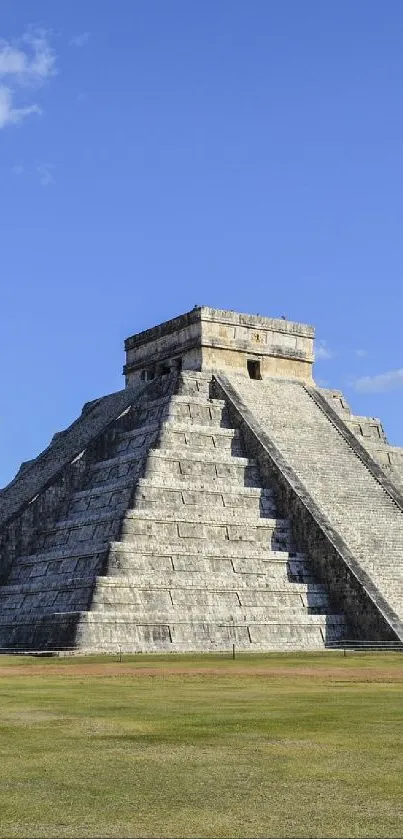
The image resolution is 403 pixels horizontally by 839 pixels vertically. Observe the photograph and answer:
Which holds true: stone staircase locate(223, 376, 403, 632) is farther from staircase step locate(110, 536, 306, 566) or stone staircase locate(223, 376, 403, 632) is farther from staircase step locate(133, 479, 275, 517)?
staircase step locate(110, 536, 306, 566)

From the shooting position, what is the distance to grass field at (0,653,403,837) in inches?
338

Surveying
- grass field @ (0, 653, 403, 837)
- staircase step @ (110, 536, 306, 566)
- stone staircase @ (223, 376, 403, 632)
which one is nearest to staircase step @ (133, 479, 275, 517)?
staircase step @ (110, 536, 306, 566)

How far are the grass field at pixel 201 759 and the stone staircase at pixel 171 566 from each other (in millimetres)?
11415

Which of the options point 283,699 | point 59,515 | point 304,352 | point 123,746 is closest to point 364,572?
point 59,515

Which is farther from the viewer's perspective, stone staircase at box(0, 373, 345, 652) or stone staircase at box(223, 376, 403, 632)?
stone staircase at box(223, 376, 403, 632)

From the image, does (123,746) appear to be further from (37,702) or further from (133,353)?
(133,353)

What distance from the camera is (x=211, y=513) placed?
121 feet

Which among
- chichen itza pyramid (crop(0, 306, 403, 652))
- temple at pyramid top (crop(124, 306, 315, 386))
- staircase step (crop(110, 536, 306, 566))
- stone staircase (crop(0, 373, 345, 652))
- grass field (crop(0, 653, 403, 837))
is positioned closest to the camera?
grass field (crop(0, 653, 403, 837))

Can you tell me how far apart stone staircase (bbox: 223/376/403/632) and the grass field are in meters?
16.4

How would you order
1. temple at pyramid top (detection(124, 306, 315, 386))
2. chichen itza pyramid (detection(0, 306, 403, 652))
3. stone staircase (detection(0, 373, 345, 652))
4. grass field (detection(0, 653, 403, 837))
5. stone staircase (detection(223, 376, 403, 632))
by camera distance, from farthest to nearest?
temple at pyramid top (detection(124, 306, 315, 386)), stone staircase (detection(223, 376, 403, 632)), chichen itza pyramid (detection(0, 306, 403, 652)), stone staircase (detection(0, 373, 345, 652)), grass field (detection(0, 653, 403, 837))

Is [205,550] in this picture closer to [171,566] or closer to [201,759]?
[171,566]

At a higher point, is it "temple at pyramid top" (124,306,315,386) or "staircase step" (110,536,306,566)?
"temple at pyramid top" (124,306,315,386)

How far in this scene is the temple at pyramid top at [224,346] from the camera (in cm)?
4644

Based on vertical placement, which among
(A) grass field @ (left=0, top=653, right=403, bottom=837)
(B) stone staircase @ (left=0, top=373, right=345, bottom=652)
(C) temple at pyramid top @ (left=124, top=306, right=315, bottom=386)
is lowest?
(A) grass field @ (left=0, top=653, right=403, bottom=837)
